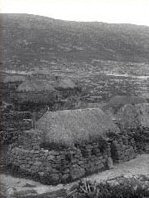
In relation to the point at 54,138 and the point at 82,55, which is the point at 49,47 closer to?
the point at 82,55

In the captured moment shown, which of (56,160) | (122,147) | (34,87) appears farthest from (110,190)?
(34,87)

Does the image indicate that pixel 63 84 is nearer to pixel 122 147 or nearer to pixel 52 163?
pixel 122 147

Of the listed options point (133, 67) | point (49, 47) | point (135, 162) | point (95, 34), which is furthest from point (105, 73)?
point (135, 162)

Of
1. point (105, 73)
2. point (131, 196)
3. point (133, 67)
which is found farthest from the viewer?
point (133, 67)

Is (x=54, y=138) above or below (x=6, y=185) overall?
above

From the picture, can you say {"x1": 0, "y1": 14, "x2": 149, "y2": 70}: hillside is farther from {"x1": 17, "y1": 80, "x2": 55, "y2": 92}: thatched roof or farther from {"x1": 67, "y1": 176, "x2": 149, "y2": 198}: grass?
{"x1": 67, "y1": 176, "x2": 149, "y2": 198}: grass

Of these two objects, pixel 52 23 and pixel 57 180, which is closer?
pixel 57 180
